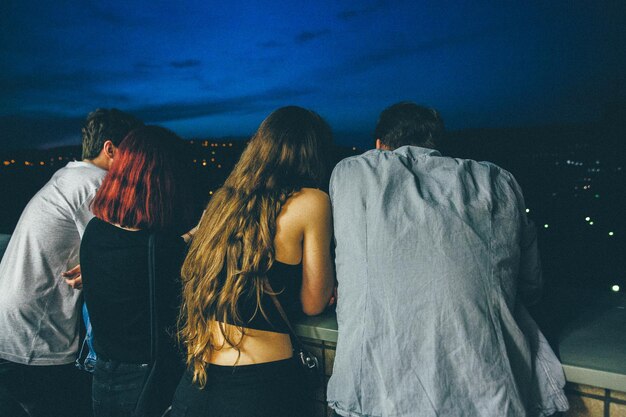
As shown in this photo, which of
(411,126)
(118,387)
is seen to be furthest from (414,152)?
(118,387)

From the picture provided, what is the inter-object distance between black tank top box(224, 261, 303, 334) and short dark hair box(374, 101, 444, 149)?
23.9 inches

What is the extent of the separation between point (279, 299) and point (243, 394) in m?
0.32

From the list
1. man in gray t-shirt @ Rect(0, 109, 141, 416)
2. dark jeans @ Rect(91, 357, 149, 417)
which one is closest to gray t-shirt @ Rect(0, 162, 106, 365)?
man in gray t-shirt @ Rect(0, 109, 141, 416)

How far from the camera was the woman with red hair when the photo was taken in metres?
1.51

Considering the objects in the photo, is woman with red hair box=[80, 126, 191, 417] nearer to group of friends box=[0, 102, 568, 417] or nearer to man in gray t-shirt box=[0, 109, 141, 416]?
group of friends box=[0, 102, 568, 417]

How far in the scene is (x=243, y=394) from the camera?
132 cm

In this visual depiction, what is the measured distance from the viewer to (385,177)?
1.24 meters

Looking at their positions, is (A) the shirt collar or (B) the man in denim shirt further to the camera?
(A) the shirt collar

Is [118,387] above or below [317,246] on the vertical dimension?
below

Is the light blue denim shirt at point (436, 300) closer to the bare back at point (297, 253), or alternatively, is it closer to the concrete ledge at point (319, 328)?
the bare back at point (297, 253)

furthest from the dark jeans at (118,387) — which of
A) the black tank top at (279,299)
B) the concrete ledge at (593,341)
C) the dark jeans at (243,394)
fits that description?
the concrete ledge at (593,341)

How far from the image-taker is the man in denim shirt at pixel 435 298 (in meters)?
1.10

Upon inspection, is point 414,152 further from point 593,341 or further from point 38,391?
point 38,391

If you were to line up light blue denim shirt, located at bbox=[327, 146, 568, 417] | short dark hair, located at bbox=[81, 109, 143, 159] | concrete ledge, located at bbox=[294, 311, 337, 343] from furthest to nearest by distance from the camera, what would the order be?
short dark hair, located at bbox=[81, 109, 143, 159]
concrete ledge, located at bbox=[294, 311, 337, 343]
light blue denim shirt, located at bbox=[327, 146, 568, 417]
